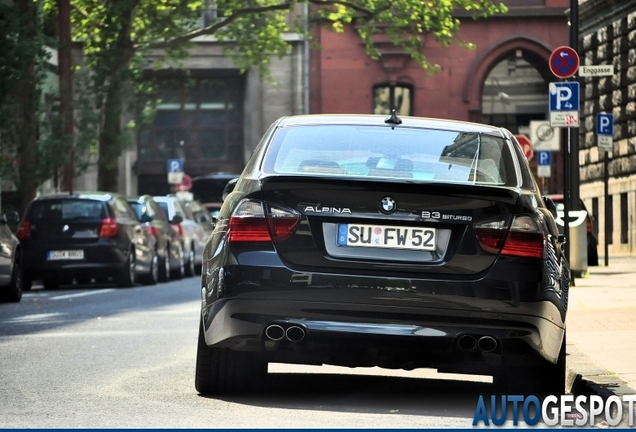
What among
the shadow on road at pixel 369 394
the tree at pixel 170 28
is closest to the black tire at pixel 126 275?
the tree at pixel 170 28

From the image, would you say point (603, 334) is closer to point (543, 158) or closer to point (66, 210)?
point (66, 210)

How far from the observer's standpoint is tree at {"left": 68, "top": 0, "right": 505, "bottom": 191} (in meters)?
38.3

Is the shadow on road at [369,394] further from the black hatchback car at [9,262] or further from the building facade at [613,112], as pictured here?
the building facade at [613,112]

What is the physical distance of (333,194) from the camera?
8930 millimetres

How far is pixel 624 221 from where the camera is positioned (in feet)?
134

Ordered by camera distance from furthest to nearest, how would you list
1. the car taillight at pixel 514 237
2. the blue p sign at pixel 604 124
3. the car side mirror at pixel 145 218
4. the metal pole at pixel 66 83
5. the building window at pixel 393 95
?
1. the building window at pixel 393 95
2. the metal pole at pixel 66 83
3. the blue p sign at pixel 604 124
4. the car side mirror at pixel 145 218
5. the car taillight at pixel 514 237

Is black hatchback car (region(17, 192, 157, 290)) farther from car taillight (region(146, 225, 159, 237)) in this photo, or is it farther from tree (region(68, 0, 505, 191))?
tree (region(68, 0, 505, 191))

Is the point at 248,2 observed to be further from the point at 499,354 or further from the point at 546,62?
the point at 499,354

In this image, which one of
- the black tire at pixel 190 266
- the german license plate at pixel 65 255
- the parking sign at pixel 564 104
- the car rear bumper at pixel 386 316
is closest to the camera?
the car rear bumper at pixel 386 316

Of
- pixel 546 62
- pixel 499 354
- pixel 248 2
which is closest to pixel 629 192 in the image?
pixel 248 2

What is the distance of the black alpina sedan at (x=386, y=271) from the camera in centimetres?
883

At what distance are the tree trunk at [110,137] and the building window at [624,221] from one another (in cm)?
1174

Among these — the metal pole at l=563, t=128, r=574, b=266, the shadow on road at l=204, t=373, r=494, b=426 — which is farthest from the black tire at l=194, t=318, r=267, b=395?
the metal pole at l=563, t=128, r=574, b=266

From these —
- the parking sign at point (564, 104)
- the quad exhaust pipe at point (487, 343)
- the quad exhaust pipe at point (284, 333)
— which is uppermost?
the parking sign at point (564, 104)
